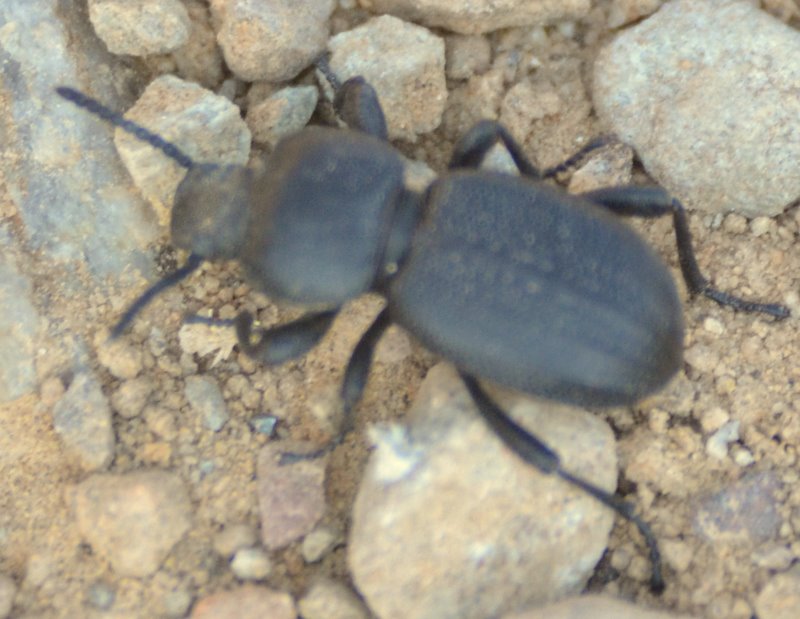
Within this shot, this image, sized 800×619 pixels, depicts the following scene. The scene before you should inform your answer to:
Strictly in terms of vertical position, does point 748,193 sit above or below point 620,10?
below

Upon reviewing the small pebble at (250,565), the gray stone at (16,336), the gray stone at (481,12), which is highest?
the gray stone at (481,12)

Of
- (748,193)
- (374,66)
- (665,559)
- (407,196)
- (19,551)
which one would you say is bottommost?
(665,559)

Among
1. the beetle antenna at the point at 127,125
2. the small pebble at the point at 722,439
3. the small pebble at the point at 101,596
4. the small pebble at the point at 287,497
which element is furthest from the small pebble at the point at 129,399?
the small pebble at the point at 722,439

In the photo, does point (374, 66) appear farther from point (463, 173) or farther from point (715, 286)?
point (715, 286)

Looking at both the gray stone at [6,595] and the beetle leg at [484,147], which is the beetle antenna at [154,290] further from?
the beetle leg at [484,147]

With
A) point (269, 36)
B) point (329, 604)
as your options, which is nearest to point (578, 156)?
point (269, 36)

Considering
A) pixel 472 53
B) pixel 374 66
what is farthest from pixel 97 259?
pixel 472 53
